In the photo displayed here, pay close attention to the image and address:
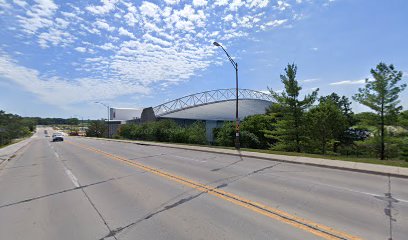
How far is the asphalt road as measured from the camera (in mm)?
4719

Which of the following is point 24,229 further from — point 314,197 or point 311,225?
point 314,197

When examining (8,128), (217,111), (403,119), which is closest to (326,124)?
(403,119)

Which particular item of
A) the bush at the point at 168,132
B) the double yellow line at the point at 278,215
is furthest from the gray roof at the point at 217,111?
the double yellow line at the point at 278,215

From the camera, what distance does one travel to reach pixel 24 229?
5148 millimetres

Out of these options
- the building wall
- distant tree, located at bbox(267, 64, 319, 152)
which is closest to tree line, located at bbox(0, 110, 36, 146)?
→ the building wall

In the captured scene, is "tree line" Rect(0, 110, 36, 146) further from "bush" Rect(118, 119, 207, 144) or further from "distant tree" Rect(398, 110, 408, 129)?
"distant tree" Rect(398, 110, 408, 129)

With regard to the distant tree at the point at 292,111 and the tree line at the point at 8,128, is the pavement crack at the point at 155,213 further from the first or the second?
the tree line at the point at 8,128

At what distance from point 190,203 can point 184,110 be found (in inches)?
2045

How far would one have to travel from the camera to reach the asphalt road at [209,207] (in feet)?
15.5

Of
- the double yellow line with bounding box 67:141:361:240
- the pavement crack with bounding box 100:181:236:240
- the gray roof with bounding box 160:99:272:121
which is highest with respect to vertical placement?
the gray roof with bounding box 160:99:272:121

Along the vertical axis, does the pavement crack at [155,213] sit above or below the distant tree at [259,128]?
below

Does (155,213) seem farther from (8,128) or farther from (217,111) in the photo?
(8,128)

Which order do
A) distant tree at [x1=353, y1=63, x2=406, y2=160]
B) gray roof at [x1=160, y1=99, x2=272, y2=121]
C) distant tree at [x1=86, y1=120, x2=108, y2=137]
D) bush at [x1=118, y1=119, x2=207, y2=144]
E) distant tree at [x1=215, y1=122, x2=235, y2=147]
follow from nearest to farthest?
distant tree at [x1=353, y1=63, x2=406, y2=160] < distant tree at [x1=215, y1=122, x2=235, y2=147] < bush at [x1=118, y1=119, x2=207, y2=144] < gray roof at [x1=160, y1=99, x2=272, y2=121] < distant tree at [x1=86, y1=120, x2=108, y2=137]

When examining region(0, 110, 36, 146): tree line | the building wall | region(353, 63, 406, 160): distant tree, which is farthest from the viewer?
the building wall
